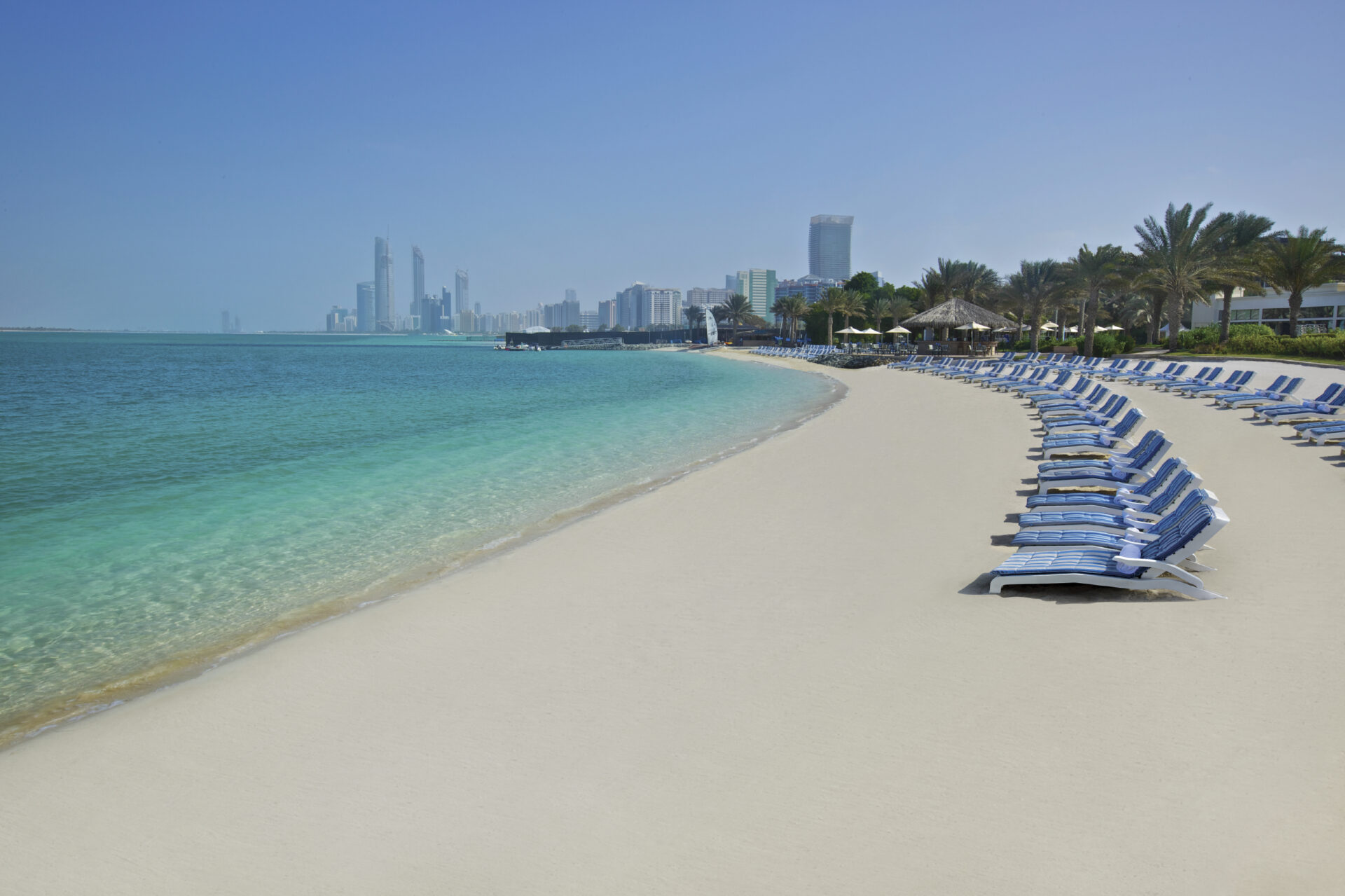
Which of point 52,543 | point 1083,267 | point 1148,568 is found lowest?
point 52,543

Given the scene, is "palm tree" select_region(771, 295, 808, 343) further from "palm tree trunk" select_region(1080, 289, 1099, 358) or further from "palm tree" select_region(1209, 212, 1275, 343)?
"palm tree" select_region(1209, 212, 1275, 343)

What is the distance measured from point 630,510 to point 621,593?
11.2ft

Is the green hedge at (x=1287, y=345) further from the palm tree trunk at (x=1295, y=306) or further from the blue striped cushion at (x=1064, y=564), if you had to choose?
the blue striped cushion at (x=1064, y=564)

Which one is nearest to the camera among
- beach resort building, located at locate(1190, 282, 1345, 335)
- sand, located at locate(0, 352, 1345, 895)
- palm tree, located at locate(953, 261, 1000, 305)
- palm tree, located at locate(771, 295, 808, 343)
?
sand, located at locate(0, 352, 1345, 895)

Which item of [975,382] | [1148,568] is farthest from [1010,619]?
[975,382]

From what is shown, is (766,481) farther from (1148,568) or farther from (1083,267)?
(1083,267)

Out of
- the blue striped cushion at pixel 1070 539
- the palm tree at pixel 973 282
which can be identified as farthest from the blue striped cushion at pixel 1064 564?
the palm tree at pixel 973 282

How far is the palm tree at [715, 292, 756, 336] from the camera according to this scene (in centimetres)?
10019

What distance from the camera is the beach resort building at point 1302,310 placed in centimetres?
4347

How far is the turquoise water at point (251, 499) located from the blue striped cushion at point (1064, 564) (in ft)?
16.8

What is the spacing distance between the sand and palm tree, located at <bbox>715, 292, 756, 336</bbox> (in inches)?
3727

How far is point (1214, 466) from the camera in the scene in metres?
11.2

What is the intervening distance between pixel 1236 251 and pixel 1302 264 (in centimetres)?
438

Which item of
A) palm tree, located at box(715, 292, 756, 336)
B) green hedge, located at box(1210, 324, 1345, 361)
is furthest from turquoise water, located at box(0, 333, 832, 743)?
palm tree, located at box(715, 292, 756, 336)
